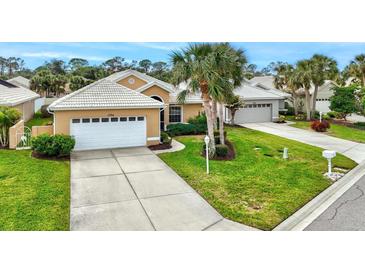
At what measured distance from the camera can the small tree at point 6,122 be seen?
42.9 feet

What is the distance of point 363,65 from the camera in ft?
91.6

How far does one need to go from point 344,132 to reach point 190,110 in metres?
10.9

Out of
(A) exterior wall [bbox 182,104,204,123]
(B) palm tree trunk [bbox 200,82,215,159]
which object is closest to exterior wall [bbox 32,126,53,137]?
(B) palm tree trunk [bbox 200,82,215,159]

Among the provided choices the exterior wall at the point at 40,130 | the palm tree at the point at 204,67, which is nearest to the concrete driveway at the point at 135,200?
the exterior wall at the point at 40,130

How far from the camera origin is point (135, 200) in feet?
25.0

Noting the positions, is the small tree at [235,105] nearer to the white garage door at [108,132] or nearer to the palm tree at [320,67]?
the palm tree at [320,67]

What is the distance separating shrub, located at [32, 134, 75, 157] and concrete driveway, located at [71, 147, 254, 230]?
70cm

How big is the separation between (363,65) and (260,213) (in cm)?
2765

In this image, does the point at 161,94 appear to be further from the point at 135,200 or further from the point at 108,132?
the point at 135,200

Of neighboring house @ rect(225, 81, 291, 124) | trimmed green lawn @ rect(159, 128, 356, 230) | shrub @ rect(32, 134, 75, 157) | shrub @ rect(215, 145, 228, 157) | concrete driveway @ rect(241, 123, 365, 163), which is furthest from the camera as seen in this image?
neighboring house @ rect(225, 81, 291, 124)

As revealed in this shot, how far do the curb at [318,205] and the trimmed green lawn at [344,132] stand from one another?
8.38 m

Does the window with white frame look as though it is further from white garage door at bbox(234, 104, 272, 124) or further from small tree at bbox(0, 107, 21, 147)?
small tree at bbox(0, 107, 21, 147)

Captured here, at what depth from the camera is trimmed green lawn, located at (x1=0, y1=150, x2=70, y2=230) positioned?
629 cm

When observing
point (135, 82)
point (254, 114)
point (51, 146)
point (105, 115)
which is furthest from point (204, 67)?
point (254, 114)
